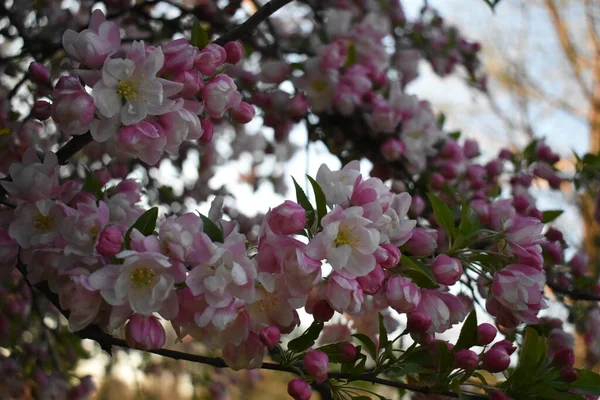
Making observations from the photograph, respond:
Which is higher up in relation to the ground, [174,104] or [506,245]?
Answer: [174,104]

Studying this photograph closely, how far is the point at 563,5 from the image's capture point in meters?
5.33

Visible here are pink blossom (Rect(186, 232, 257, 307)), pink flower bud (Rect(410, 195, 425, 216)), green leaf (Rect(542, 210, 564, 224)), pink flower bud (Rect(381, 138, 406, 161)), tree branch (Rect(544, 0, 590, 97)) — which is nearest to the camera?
pink blossom (Rect(186, 232, 257, 307))

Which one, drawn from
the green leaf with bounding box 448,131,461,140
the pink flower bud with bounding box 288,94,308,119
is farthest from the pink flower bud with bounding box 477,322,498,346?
the green leaf with bounding box 448,131,461,140

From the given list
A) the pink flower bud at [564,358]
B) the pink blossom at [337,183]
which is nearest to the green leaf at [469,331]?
the pink flower bud at [564,358]

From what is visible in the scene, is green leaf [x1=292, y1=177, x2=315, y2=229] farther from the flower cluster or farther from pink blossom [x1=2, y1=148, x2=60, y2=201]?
pink blossom [x1=2, y1=148, x2=60, y2=201]

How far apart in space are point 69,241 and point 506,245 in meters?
0.52

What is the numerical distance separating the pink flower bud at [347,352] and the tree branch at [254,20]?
412mm

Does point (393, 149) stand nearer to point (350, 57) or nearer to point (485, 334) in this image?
point (350, 57)

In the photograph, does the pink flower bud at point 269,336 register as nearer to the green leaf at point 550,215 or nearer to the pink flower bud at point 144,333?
the pink flower bud at point 144,333

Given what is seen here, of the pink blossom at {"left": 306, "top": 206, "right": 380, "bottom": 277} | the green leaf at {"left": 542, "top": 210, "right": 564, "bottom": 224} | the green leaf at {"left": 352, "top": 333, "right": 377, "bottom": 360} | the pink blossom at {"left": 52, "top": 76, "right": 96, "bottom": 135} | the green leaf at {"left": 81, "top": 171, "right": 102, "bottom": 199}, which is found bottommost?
the green leaf at {"left": 542, "top": 210, "right": 564, "bottom": 224}

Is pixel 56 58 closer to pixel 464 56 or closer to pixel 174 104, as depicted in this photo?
pixel 174 104

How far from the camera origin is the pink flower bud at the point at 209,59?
28.2 inches

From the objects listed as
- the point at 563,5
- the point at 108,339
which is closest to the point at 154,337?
the point at 108,339

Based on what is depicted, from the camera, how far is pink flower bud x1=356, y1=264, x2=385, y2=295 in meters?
0.67
